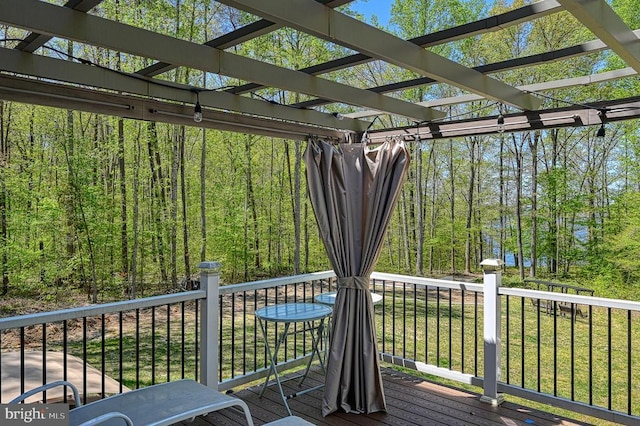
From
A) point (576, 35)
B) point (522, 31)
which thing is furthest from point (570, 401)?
point (522, 31)

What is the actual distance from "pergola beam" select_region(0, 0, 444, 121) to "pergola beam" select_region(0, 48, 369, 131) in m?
0.61

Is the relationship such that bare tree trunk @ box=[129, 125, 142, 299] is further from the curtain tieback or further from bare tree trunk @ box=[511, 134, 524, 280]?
bare tree trunk @ box=[511, 134, 524, 280]

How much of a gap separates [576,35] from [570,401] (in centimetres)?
1033

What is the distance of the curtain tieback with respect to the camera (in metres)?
3.30

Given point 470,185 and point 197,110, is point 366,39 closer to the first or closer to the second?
point 197,110

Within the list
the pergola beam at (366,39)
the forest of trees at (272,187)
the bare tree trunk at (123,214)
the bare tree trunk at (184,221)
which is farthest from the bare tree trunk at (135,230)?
the pergola beam at (366,39)

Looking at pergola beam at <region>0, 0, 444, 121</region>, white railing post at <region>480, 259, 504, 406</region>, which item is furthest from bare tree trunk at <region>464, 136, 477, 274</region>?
pergola beam at <region>0, 0, 444, 121</region>

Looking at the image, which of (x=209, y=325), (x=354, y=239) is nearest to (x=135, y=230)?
(x=209, y=325)

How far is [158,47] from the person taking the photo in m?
2.47

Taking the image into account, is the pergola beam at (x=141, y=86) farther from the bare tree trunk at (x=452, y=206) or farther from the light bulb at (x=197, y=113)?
the bare tree trunk at (x=452, y=206)

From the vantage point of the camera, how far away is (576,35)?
10.6m

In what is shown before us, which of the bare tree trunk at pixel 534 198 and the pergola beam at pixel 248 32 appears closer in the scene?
the pergola beam at pixel 248 32

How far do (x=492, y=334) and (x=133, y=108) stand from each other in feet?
10.7

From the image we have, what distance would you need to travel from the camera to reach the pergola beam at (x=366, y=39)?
205cm
